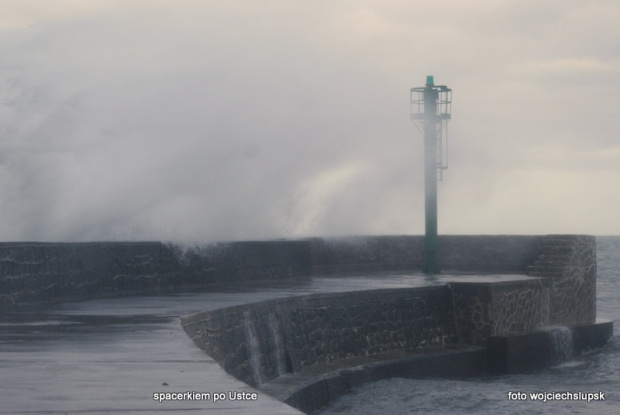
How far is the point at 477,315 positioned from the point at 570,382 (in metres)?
1.63

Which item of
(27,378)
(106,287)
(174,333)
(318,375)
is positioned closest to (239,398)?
(27,378)

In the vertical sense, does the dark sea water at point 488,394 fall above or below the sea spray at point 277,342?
below

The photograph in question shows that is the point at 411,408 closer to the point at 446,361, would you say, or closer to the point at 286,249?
the point at 446,361

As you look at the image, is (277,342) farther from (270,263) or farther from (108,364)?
(270,263)

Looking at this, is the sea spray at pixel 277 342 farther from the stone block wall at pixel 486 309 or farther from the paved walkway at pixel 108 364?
the stone block wall at pixel 486 309

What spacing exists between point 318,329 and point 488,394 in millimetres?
2174

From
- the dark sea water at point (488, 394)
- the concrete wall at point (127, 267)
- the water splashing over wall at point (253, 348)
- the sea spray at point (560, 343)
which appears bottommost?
the dark sea water at point (488, 394)

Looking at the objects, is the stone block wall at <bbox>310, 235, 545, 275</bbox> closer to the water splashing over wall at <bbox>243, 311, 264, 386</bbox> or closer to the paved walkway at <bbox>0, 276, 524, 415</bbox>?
the water splashing over wall at <bbox>243, 311, 264, 386</bbox>

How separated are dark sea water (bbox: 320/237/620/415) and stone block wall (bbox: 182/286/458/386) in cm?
76

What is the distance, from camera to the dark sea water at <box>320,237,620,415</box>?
11891 millimetres

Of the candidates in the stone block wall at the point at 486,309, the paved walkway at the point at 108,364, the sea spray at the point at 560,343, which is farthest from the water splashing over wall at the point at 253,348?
the sea spray at the point at 560,343

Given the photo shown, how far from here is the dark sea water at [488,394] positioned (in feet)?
39.0

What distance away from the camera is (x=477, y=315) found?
15914 mm

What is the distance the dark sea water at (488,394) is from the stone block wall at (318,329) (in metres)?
0.76
